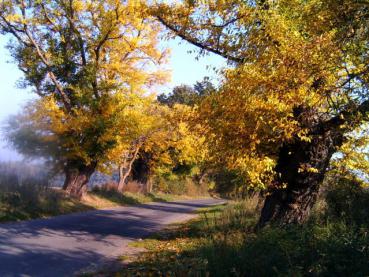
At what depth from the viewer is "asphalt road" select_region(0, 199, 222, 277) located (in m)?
9.54

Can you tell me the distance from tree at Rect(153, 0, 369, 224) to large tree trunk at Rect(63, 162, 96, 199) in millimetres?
15789

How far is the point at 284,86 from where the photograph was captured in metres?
9.56

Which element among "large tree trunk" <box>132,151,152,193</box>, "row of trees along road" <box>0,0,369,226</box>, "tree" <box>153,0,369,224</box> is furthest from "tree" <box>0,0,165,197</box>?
"large tree trunk" <box>132,151,152,193</box>

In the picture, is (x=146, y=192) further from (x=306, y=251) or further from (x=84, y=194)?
(x=306, y=251)

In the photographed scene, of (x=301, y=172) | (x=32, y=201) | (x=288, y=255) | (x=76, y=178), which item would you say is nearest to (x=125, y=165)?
(x=76, y=178)

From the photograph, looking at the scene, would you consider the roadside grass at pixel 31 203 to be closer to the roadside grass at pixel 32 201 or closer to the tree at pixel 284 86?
the roadside grass at pixel 32 201

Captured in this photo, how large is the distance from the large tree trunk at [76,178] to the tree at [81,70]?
1.24 meters

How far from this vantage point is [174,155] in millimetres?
40750

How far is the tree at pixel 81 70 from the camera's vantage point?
23438 mm

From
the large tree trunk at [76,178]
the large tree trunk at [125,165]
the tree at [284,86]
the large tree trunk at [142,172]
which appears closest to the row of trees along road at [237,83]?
the tree at [284,86]

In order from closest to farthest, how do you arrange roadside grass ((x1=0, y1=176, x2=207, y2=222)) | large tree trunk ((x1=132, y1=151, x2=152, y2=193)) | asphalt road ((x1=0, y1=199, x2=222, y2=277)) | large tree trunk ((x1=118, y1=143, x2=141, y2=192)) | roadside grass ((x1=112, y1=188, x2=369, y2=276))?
roadside grass ((x1=112, y1=188, x2=369, y2=276))
asphalt road ((x1=0, y1=199, x2=222, y2=277))
roadside grass ((x1=0, y1=176, x2=207, y2=222))
large tree trunk ((x1=118, y1=143, x2=141, y2=192))
large tree trunk ((x1=132, y1=151, x2=152, y2=193))

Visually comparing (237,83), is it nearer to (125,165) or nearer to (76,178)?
(76,178)

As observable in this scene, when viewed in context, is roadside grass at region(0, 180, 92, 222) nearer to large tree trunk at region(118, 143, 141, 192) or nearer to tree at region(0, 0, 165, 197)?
tree at region(0, 0, 165, 197)

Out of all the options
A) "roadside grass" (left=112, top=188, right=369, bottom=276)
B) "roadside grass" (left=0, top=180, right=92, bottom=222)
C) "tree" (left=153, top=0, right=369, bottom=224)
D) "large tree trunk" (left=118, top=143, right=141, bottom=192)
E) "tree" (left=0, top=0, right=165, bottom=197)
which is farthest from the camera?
"large tree trunk" (left=118, top=143, right=141, bottom=192)
